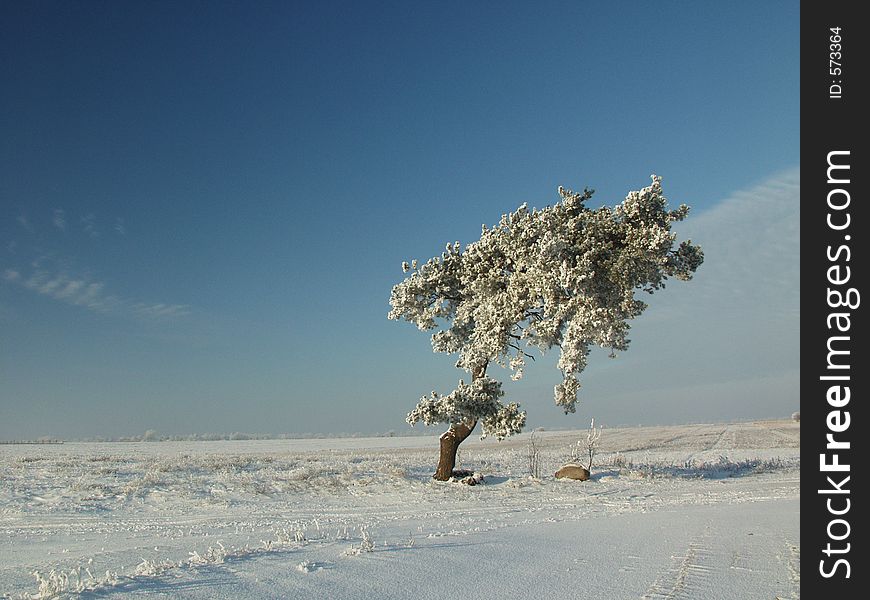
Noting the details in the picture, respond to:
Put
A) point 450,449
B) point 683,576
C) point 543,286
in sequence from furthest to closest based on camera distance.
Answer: point 450,449 < point 543,286 < point 683,576

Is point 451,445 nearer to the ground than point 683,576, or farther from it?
nearer to the ground

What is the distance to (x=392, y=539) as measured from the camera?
10461mm

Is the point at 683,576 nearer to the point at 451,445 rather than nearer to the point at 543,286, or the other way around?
the point at 543,286

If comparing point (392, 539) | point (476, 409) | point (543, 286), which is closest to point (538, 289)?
point (543, 286)

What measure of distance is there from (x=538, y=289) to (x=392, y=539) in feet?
39.4

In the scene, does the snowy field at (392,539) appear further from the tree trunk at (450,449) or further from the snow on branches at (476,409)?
the snow on branches at (476,409)

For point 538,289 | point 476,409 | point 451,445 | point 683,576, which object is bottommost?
point 451,445

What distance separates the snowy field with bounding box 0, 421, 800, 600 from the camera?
23.2 ft

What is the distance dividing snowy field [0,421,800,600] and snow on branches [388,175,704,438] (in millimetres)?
3442

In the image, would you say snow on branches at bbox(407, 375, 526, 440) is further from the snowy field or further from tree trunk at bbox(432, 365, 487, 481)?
the snowy field

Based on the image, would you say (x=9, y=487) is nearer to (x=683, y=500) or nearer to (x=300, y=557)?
(x=300, y=557)

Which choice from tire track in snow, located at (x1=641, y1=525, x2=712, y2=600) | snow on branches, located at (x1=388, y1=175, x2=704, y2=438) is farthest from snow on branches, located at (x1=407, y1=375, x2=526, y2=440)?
tire track in snow, located at (x1=641, y1=525, x2=712, y2=600)
